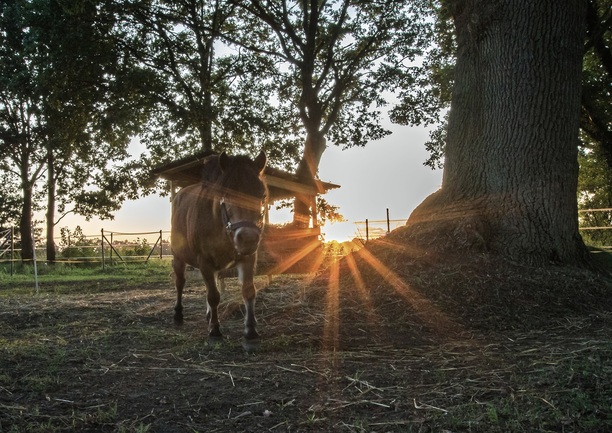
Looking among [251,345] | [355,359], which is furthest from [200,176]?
[355,359]

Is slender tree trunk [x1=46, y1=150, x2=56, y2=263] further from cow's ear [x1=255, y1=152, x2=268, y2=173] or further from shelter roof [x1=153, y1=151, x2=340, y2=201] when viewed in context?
cow's ear [x1=255, y1=152, x2=268, y2=173]

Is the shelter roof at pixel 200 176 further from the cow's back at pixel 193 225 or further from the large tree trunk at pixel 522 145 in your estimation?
the large tree trunk at pixel 522 145

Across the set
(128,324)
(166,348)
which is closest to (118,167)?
(128,324)

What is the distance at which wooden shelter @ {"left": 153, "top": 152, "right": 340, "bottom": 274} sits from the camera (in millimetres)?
12078

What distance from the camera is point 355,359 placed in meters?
4.13

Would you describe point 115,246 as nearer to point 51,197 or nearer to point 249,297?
point 51,197

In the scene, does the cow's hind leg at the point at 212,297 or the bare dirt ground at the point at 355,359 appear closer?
the bare dirt ground at the point at 355,359

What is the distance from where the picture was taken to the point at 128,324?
6773 millimetres

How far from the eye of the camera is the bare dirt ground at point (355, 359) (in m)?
2.77

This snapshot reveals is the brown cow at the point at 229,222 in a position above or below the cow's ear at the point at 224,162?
below

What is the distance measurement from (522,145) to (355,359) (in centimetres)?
403

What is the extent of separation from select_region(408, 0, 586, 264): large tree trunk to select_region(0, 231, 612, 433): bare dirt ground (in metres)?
0.54

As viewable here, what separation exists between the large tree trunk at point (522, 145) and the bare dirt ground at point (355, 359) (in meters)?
0.54

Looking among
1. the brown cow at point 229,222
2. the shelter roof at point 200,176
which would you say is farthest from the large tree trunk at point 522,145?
the shelter roof at point 200,176
